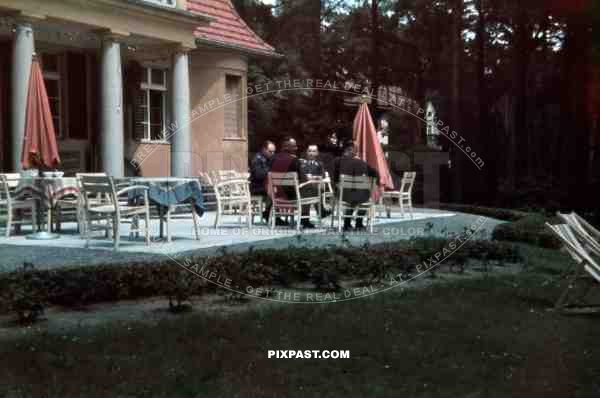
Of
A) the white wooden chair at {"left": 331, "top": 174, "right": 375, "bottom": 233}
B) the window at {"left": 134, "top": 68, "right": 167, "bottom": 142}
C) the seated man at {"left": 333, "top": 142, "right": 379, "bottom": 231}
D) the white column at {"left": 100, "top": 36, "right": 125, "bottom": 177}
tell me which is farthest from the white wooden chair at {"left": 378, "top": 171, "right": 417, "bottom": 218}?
the window at {"left": 134, "top": 68, "right": 167, "bottom": 142}

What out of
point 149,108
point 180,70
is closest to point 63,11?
point 180,70

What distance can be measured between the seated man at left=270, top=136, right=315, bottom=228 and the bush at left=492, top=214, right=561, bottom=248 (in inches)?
119

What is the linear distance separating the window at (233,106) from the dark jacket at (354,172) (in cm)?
875

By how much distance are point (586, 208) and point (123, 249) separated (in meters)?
14.1

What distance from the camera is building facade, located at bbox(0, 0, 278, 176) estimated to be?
595 inches

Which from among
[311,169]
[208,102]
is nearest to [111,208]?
[311,169]

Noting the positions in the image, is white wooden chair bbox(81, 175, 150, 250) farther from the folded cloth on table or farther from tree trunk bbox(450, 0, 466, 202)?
tree trunk bbox(450, 0, 466, 202)

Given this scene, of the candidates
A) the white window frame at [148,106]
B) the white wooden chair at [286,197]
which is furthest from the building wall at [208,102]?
the white wooden chair at [286,197]

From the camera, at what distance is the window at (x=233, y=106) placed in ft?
68.9

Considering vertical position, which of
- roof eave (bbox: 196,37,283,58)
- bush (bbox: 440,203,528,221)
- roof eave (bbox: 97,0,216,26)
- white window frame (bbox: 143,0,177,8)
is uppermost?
white window frame (bbox: 143,0,177,8)

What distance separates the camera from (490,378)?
4.64 metres

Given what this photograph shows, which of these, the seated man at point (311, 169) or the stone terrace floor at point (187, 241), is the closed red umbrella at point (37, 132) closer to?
the stone terrace floor at point (187, 241)

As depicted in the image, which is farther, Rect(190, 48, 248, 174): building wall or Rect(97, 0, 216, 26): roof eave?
Rect(190, 48, 248, 174): building wall

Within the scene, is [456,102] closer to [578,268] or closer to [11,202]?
[11,202]
